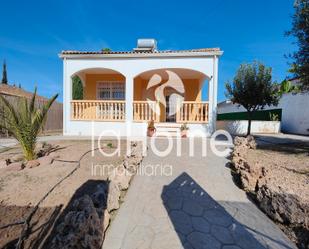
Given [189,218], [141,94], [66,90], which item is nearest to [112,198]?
[189,218]

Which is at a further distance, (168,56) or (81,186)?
(168,56)

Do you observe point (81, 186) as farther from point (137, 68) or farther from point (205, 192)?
point (137, 68)

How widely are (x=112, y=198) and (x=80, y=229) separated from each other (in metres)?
1.03

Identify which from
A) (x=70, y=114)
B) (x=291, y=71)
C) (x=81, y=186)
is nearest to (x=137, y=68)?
(x=70, y=114)

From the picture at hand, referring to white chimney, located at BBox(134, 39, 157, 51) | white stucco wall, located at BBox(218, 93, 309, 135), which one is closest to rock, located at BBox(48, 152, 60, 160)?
white chimney, located at BBox(134, 39, 157, 51)

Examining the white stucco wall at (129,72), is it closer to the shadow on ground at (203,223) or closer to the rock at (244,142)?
the rock at (244,142)

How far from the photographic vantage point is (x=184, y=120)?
35.7 feet

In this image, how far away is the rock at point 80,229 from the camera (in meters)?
2.24

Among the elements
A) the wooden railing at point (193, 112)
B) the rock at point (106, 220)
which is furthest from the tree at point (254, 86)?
the rock at point (106, 220)

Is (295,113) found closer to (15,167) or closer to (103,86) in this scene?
(103,86)

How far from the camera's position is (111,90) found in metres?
13.6

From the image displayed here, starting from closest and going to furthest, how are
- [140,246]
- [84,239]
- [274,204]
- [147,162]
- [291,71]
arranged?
[84,239]
[140,246]
[274,204]
[147,162]
[291,71]

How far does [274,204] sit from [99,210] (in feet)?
9.57

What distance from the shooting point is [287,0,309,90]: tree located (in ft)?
21.3
